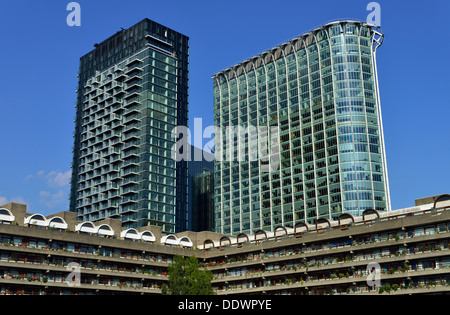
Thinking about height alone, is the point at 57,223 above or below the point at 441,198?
above

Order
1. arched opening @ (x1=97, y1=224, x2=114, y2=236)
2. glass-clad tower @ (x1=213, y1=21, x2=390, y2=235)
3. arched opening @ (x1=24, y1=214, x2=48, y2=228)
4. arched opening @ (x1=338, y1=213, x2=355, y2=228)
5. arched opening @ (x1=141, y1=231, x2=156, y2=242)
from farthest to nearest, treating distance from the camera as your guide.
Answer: glass-clad tower @ (x1=213, y1=21, x2=390, y2=235), arched opening @ (x1=141, y1=231, x2=156, y2=242), arched opening @ (x1=97, y1=224, x2=114, y2=236), arched opening @ (x1=24, y1=214, x2=48, y2=228), arched opening @ (x1=338, y1=213, x2=355, y2=228)

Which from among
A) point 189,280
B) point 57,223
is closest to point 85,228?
point 57,223

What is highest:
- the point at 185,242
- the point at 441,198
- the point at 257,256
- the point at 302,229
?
the point at 441,198

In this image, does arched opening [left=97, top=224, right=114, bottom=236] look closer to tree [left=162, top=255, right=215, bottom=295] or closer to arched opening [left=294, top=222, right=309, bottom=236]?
tree [left=162, top=255, right=215, bottom=295]

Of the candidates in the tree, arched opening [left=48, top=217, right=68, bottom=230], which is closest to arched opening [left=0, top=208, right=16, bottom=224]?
arched opening [left=48, top=217, right=68, bottom=230]

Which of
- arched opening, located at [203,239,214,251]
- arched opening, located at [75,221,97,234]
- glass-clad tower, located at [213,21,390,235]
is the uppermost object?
glass-clad tower, located at [213,21,390,235]

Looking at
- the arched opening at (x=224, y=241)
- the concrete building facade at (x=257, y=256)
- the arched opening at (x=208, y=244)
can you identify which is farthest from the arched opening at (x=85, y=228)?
the arched opening at (x=224, y=241)

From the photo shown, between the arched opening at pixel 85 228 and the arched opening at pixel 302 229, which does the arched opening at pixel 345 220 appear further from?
the arched opening at pixel 85 228

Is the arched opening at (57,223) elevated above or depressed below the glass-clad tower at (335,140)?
below

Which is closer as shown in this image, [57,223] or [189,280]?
[189,280]

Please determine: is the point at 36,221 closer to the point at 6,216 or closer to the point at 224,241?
the point at 6,216

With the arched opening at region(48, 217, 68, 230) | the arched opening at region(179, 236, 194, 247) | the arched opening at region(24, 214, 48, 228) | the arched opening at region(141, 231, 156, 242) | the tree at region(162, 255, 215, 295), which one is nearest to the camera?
the tree at region(162, 255, 215, 295)

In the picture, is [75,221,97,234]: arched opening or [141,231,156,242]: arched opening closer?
[75,221,97,234]: arched opening
